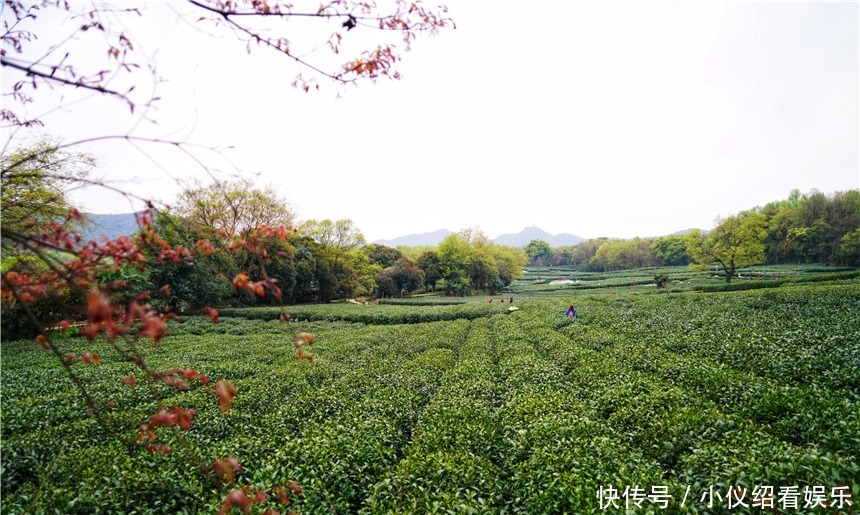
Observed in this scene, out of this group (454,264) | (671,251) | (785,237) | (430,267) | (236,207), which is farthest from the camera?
(671,251)

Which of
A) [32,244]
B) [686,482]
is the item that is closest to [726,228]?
[686,482]

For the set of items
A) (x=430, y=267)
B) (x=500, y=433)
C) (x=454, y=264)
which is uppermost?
(x=454, y=264)

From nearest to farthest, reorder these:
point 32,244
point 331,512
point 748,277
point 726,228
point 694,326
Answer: point 32,244 → point 331,512 → point 694,326 → point 726,228 → point 748,277

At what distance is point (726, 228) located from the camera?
41.6 m

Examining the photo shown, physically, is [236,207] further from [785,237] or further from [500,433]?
[785,237]

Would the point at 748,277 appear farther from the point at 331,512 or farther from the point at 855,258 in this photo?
the point at 331,512

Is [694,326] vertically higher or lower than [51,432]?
lower

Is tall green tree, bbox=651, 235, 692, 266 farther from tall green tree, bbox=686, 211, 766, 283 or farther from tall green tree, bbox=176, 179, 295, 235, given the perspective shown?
tall green tree, bbox=176, 179, 295, 235

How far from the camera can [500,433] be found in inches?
269

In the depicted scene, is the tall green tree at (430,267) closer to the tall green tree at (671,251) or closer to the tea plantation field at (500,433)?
the tea plantation field at (500,433)

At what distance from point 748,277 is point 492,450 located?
57.0 m

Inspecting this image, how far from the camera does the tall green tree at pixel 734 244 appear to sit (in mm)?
39500

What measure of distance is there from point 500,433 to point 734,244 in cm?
4759

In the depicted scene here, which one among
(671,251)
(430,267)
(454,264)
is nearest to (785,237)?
(671,251)
